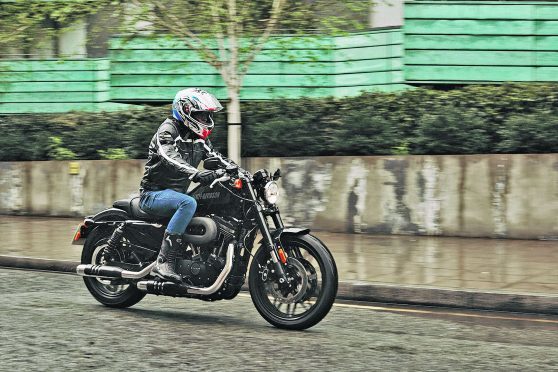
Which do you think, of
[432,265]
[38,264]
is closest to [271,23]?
[432,265]

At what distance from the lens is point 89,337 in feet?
23.2

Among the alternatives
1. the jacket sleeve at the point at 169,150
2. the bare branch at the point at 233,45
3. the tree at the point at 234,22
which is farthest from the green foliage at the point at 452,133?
the jacket sleeve at the point at 169,150

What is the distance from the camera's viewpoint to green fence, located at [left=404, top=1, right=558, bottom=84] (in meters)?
14.6

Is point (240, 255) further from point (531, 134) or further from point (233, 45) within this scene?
point (531, 134)

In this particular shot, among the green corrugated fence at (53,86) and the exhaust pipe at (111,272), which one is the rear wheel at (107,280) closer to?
the exhaust pipe at (111,272)

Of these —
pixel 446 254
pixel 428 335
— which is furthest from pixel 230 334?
pixel 446 254

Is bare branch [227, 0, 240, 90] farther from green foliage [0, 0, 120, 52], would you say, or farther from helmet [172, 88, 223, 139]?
helmet [172, 88, 223, 139]

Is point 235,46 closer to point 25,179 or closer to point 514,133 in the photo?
point 514,133

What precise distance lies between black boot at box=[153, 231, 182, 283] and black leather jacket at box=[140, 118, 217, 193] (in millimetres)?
533

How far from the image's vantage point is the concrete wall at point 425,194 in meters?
13.0

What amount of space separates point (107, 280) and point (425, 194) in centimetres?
634

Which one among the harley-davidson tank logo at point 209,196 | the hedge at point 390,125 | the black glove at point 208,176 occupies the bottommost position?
the harley-davidson tank logo at point 209,196

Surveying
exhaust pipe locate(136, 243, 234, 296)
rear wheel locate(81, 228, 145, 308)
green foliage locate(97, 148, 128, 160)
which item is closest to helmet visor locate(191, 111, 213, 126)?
exhaust pipe locate(136, 243, 234, 296)

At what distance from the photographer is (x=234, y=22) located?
13492 mm
